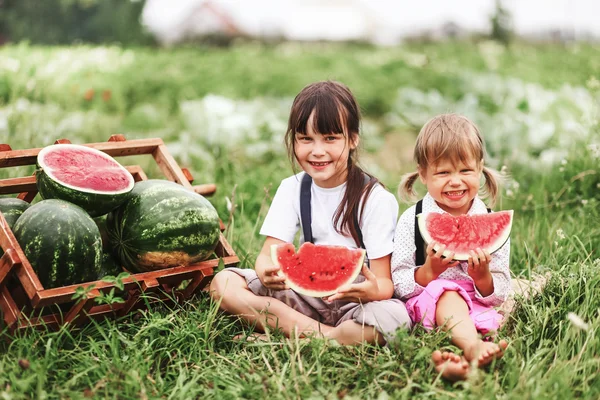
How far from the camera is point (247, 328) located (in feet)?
12.1

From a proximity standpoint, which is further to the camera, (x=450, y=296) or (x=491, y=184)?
(x=491, y=184)

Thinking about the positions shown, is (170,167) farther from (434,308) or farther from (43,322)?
(434,308)

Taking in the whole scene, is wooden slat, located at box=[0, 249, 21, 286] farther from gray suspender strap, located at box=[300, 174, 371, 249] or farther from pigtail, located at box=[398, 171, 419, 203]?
pigtail, located at box=[398, 171, 419, 203]

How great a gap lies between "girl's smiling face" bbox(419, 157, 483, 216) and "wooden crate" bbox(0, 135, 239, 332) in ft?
4.09

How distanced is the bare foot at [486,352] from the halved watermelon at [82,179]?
6.46ft

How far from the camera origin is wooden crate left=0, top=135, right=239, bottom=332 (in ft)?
10.3

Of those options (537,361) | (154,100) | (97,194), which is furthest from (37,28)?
(537,361)

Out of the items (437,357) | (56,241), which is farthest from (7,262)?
(437,357)

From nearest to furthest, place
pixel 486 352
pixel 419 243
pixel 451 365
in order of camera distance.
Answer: pixel 451 365, pixel 486 352, pixel 419 243

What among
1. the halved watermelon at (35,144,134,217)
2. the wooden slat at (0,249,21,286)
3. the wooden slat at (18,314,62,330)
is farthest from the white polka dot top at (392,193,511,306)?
the wooden slat at (0,249,21,286)

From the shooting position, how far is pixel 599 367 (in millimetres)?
3043

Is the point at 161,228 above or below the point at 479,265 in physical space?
below

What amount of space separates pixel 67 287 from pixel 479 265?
2.04m

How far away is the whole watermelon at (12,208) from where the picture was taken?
3.48 meters
